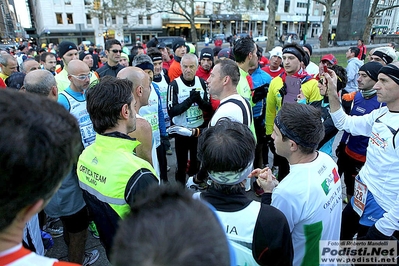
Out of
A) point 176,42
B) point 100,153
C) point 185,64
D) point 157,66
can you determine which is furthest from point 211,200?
point 176,42

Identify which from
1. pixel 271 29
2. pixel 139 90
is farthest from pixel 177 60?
pixel 271 29

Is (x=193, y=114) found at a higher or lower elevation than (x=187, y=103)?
lower

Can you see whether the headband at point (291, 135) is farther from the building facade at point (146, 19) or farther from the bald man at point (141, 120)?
the building facade at point (146, 19)

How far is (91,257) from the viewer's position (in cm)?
305

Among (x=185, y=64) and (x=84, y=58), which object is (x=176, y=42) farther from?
(x=185, y=64)

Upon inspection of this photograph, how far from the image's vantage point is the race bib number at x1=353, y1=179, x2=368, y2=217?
2525 mm

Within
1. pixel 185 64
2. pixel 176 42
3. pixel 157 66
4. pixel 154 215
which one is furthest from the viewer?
pixel 176 42

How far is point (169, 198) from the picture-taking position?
0.79 meters

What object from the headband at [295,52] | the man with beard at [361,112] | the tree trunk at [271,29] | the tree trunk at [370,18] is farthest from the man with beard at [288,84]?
the tree trunk at [370,18]

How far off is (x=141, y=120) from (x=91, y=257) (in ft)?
5.68

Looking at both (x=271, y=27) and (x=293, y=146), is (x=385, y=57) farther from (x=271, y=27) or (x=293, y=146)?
(x=271, y=27)

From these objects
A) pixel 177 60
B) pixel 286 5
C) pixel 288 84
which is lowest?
pixel 288 84

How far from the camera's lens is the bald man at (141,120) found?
2520mm

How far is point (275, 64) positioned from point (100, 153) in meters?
5.33
